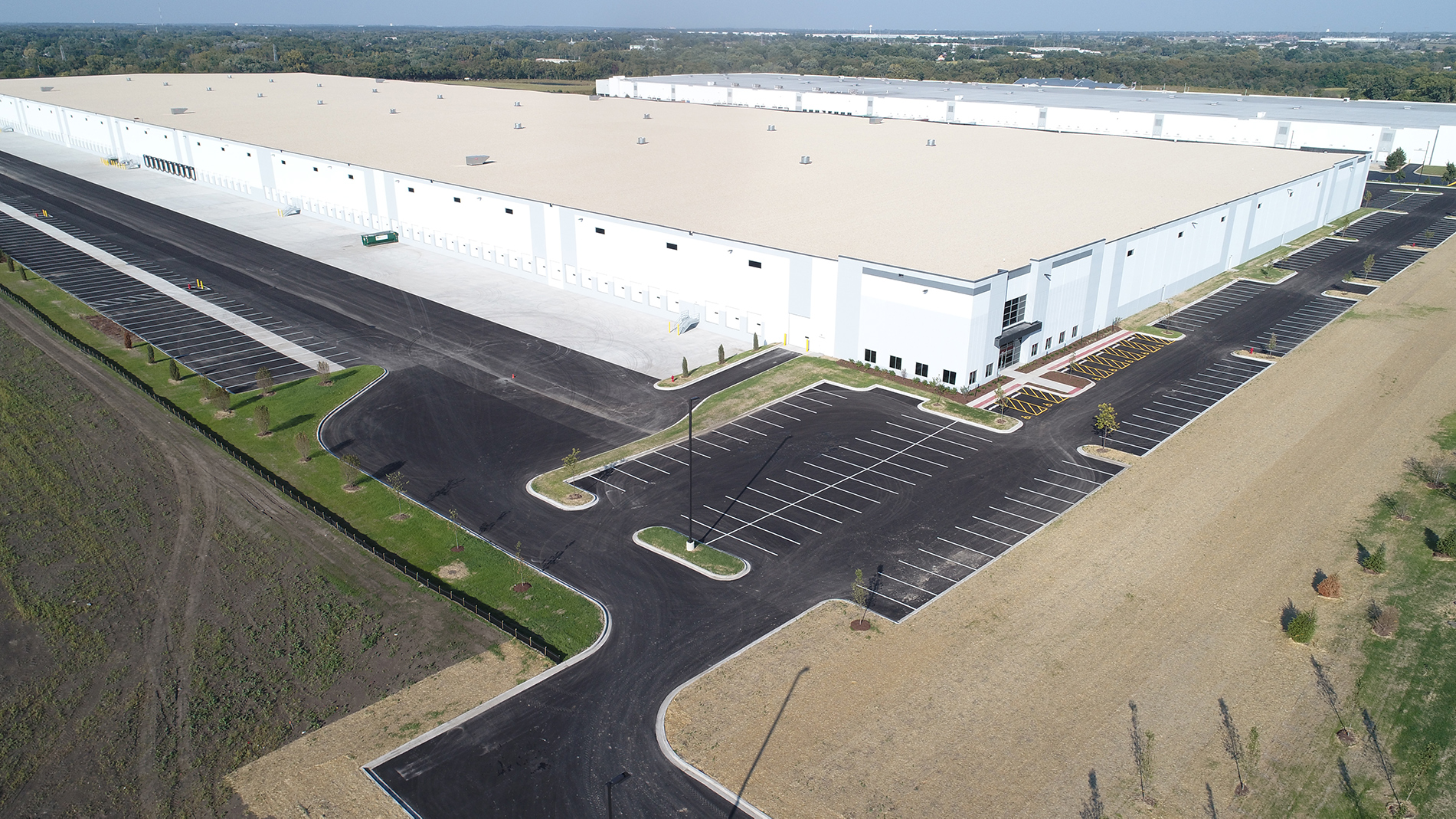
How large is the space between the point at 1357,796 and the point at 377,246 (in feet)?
253

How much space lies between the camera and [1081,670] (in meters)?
29.2

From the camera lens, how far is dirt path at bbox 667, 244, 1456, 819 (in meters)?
25.0

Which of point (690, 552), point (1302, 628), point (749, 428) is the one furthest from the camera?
point (749, 428)

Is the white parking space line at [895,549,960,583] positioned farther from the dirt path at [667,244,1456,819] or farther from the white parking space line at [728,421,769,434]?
the white parking space line at [728,421,769,434]

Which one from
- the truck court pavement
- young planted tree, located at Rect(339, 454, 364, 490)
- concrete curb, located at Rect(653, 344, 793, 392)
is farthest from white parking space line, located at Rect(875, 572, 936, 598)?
young planted tree, located at Rect(339, 454, 364, 490)

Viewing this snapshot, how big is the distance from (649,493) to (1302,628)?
2480 centimetres

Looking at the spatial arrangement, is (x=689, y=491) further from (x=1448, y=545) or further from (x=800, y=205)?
(x=800, y=205)

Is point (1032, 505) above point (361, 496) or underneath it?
above

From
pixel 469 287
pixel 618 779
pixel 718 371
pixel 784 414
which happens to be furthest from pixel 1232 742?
pixel 469 287

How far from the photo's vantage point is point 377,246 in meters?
80.4

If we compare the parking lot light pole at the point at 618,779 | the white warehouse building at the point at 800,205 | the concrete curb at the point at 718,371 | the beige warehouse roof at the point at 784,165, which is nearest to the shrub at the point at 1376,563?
the white warehouse building at the point at 800,205

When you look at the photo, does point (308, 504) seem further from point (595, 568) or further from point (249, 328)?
point (249, 328)

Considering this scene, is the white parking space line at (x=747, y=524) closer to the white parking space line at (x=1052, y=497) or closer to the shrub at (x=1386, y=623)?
the white parking space line at (x=1052, y=497)

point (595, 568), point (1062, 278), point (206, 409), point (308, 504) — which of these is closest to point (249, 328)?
point (206, 409)
